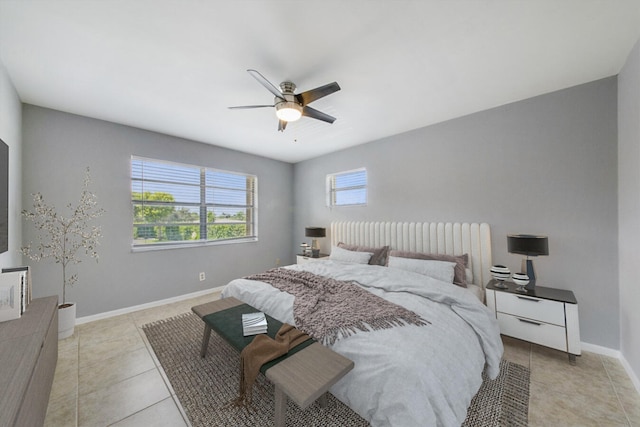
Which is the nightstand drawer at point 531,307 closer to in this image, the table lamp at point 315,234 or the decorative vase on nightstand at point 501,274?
the decorative vase on nightstand at point 501,274

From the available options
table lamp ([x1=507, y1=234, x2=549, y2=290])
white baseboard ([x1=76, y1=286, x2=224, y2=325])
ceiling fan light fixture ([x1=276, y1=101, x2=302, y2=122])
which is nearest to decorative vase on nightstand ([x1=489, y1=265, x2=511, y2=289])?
table lamp ([x1=507, y1=234, x2=549, y2=290])

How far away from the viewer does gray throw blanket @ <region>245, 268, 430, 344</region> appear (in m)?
1.61

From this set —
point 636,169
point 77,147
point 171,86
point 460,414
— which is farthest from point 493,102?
point 77,147

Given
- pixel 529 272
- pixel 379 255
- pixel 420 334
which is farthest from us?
pixel 379 255

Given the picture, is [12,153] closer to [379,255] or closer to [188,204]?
[188,204]

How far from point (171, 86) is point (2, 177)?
151cm

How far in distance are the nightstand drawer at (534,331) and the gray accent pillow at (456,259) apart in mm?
451

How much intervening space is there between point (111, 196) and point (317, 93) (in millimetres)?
3108

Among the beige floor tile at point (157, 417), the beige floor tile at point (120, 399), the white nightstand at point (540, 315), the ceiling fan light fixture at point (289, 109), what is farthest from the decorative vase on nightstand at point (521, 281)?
the beige floor tile at point (120, 399)

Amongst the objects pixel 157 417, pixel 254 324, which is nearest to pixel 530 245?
pixel 254 324

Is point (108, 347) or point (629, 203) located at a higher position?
point (629, 203)

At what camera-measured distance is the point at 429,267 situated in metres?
2.72

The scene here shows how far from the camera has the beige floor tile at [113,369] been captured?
186 cm

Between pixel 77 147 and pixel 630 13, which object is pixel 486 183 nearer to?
pixel 630 13
